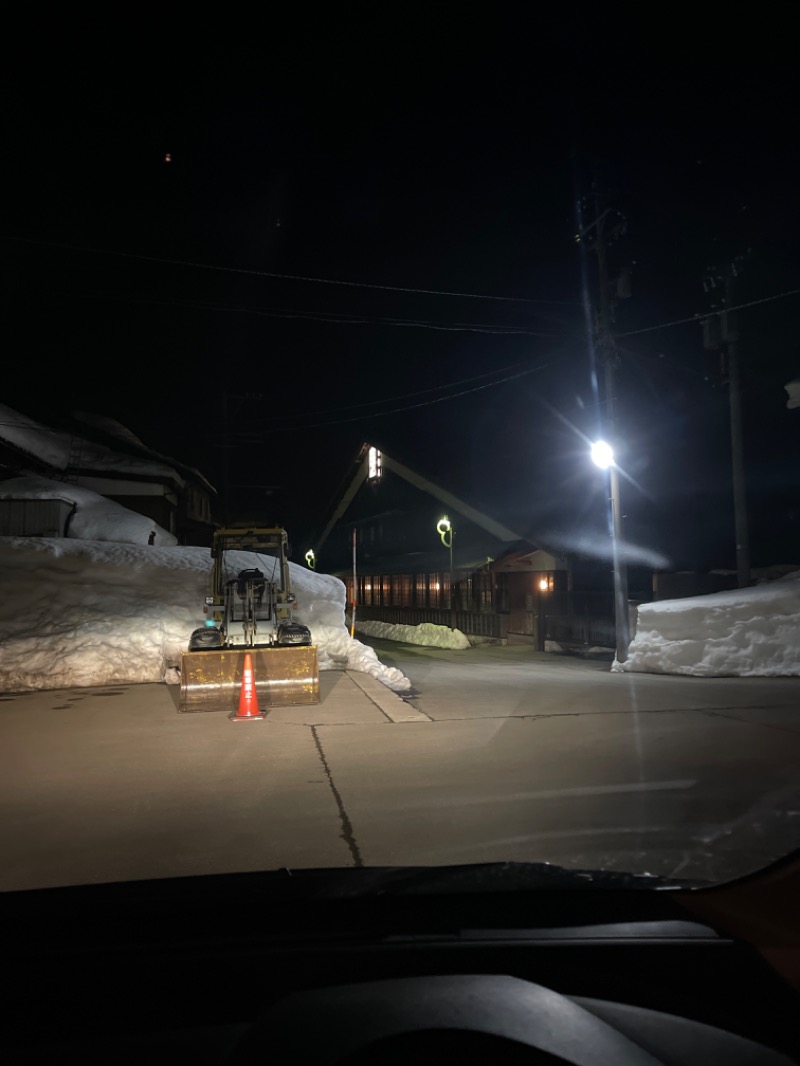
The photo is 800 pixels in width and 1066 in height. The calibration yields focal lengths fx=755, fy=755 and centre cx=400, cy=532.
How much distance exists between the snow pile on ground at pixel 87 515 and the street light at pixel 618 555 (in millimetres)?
14139

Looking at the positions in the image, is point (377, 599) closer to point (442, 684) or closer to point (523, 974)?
point (442, 684)

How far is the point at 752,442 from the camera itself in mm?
24281

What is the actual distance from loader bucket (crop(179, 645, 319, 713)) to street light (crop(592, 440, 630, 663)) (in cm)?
808

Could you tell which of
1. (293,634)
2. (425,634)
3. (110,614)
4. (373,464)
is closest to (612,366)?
(293,634)

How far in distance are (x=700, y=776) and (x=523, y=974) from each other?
6288mm

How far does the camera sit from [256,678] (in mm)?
12359

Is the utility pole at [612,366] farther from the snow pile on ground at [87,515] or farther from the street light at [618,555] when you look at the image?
the snow pile on ground at [87,515]

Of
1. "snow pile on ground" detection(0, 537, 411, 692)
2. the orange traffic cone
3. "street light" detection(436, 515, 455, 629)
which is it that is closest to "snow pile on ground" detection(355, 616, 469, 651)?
"street light" detection(436, 515, 455, 629)

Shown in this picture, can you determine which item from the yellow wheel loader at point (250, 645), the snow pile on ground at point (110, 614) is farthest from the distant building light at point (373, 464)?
the yellow wheel loader at point (250, 645)

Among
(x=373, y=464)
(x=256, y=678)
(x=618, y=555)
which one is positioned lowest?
(x=256, y=678)

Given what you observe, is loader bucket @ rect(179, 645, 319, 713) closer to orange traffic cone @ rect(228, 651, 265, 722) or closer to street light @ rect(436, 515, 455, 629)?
orange traffic cone @ rect(228, 651, 265, 722)

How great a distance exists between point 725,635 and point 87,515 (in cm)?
1940

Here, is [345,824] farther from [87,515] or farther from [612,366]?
[87,515]

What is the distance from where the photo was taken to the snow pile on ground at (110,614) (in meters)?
15.6
